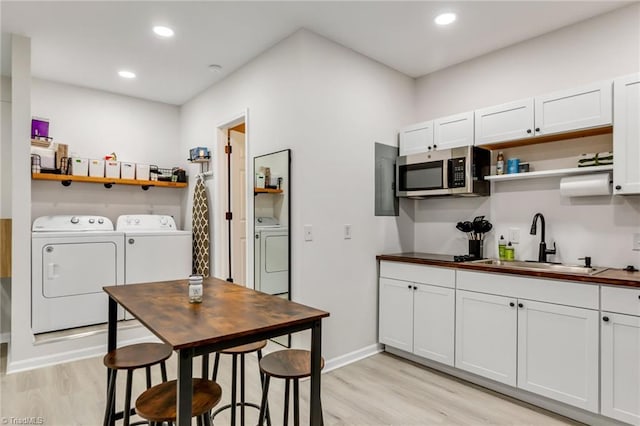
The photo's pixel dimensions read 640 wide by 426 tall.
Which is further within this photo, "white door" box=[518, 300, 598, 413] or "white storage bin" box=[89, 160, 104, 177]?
"white storage bin" box=[89, 160, 104, 177]

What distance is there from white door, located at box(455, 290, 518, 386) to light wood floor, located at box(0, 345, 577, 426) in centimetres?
18

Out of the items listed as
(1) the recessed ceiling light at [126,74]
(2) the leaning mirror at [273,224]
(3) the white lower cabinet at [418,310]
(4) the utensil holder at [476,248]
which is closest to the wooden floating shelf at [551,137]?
(4) the utensil holder at [476,248]

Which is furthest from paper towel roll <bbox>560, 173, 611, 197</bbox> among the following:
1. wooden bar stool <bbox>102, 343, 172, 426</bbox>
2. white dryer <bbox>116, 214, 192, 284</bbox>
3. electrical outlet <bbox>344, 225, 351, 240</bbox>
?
white dryer <bbox>116, 214, 192, 284</bbox>

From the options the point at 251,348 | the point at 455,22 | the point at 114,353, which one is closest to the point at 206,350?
the point at 251,348

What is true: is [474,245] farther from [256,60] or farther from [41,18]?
[41,18]

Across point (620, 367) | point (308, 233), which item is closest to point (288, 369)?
point (308, 233)

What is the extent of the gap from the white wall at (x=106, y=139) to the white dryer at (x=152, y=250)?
0.87 ft

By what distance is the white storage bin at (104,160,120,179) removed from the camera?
418 cm

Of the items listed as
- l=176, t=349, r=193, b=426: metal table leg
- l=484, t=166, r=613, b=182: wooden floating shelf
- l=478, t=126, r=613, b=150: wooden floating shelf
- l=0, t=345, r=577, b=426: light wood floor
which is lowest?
l=0, t=345, r=577, b=426: light wood floor

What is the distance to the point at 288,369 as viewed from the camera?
1.71 m

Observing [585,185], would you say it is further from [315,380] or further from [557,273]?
[315,380]

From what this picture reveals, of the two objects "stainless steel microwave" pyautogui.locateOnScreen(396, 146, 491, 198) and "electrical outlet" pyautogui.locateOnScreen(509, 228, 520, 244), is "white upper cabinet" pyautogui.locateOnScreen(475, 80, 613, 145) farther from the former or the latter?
"electrical outlet" pyautogui.locateOnScreen(509, 228, 520, 244)

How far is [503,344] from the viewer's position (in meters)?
2.62

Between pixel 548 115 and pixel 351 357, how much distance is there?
2.47 m
